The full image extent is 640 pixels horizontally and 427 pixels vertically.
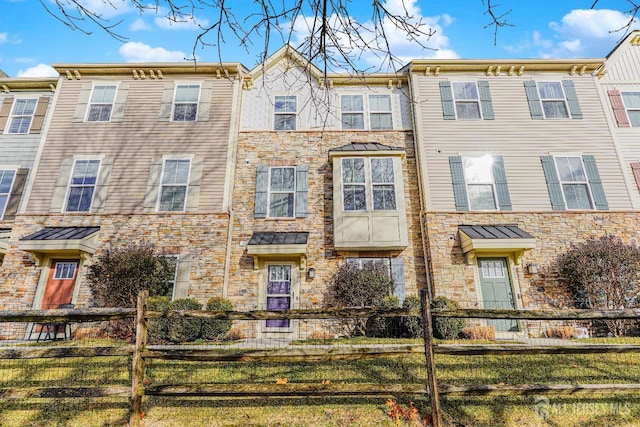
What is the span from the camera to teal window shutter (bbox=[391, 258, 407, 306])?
10.1 metres

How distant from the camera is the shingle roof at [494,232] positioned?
379 inches

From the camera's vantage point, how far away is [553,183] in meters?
10.9

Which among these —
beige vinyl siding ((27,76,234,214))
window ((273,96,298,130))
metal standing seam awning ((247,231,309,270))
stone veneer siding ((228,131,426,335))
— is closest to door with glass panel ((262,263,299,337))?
stone veneer siding ((228,131,426,335))

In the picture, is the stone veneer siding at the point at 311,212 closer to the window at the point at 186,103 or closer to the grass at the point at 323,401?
the window at the point at 186,103

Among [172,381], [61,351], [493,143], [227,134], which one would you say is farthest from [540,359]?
[227,134]

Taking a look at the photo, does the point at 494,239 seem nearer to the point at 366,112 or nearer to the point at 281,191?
the point at 366,112

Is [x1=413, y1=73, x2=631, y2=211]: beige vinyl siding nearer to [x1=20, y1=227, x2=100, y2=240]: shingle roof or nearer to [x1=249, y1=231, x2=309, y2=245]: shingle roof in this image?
[x1=249, y1=231, x2=309, y2=245]: shingle roof

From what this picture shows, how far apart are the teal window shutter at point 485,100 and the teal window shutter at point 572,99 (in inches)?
108

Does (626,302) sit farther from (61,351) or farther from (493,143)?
(61,351)

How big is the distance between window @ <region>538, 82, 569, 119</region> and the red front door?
54.8 ft

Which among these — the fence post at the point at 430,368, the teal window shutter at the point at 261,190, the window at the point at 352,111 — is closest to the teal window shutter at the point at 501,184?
the window at the point at 352,111

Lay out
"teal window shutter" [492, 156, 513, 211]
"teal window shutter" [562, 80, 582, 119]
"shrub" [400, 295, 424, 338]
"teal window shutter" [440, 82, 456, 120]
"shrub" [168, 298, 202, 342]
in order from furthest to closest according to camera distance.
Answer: "teal window shutter" [440, 82, 456, 120]
"teal window shutter" [562, 80, 582, 119]
"teal window shutter" [492, 156, 513, 211]
"shrub" [400, 295, 424, 338]
"shrub" [168, 298, 202, 342]

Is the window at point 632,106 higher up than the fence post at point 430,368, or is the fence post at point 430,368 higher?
the window at point 632,106

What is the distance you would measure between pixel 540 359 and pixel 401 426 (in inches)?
133
